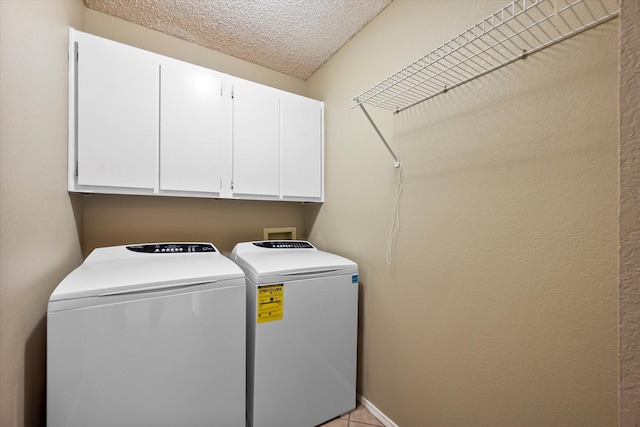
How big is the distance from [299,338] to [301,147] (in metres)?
1.32

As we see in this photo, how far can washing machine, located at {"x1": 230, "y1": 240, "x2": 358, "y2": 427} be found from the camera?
1302mm

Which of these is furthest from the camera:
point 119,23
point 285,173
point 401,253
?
point 285,173

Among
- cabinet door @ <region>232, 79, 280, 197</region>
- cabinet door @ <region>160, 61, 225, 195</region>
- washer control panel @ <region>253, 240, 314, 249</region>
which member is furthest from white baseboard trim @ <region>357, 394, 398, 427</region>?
cabinet door @ <region>160, 61, 225, 195</region>

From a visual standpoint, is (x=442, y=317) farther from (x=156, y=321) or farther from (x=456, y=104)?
(x=156, y=321)

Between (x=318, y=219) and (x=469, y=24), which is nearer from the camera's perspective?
(x=469, y=24)

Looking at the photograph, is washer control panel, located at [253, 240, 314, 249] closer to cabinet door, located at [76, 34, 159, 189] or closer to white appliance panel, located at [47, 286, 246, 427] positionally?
white appliance panel, located at [47, 286, 246, 427]

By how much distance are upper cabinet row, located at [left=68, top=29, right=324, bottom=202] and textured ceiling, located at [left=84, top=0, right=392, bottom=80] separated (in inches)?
12.4

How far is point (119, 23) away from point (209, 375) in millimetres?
2142

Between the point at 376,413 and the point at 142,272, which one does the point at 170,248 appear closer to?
the point at 142,272

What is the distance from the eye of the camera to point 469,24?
41.9 inches

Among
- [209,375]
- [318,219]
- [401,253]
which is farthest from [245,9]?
[209,375]

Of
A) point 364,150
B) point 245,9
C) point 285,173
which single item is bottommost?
point 285,173

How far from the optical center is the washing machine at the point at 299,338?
130 centimetres

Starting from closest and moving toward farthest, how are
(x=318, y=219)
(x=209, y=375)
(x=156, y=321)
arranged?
(x=156, y=321) → (x=209, y=375) → (x=318, y=219)
